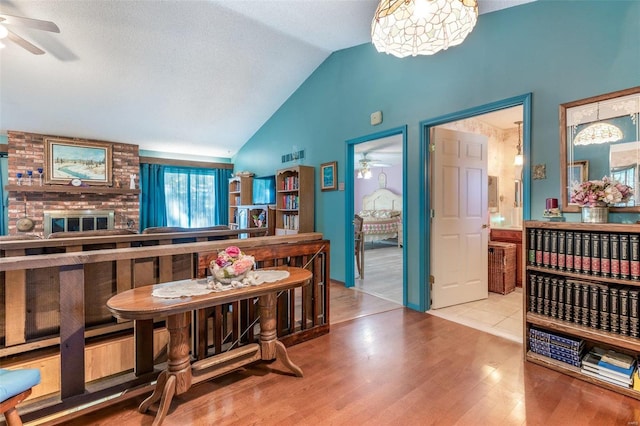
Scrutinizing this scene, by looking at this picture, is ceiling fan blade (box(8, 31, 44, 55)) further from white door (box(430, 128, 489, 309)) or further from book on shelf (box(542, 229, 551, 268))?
book on shelf (box(542, 229, 551, 268))

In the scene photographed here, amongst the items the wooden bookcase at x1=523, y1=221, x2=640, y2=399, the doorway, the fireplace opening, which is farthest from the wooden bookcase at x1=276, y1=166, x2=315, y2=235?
the fireplace opening

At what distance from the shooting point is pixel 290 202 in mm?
4961

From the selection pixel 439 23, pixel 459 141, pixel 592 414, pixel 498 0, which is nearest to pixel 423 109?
pixel 459 141

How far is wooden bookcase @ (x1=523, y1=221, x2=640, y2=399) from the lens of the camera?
1769 millimetres

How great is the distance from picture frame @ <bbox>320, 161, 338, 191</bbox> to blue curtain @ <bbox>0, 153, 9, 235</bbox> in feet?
18.3

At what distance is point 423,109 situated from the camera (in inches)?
123

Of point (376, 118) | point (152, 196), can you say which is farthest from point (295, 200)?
point (152, 196)

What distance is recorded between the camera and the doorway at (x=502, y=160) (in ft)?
7.78

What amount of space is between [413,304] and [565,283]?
1.44 metres

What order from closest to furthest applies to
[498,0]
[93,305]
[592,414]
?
[592,414], [93,305], [498,0]

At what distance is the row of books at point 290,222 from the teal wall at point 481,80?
1.29ft

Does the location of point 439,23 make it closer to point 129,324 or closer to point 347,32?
point 347,32

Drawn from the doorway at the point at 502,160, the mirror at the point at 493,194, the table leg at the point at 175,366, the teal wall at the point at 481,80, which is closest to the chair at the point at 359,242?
the teal wall at the point at 481,80

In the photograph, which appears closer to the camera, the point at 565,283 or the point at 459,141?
the point at 565,283
